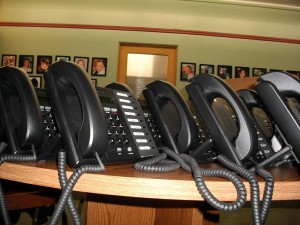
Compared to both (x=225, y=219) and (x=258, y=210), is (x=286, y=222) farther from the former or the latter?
(x=258, y=210)

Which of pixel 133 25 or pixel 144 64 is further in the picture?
pixel 144 64

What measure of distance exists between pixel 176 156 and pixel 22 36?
4058 mm

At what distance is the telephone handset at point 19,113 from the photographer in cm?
42

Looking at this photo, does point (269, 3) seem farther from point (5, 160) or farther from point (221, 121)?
point (5, 160)

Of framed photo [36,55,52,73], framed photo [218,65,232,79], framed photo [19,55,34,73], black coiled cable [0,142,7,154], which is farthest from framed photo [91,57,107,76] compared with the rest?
black coiled cable [0,142,7,154]

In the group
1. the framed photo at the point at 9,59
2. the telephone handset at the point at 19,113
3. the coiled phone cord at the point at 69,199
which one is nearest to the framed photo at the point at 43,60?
the framed photo at the point at 9,59

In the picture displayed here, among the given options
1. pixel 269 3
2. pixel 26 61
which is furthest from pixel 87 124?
pixel 269 3

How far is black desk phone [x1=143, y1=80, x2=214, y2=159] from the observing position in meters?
0.49

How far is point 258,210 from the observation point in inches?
12.1

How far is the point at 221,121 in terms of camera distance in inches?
16.6

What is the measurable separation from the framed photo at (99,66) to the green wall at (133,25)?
7 centimetres

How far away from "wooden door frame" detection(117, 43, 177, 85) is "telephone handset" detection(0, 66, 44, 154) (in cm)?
321

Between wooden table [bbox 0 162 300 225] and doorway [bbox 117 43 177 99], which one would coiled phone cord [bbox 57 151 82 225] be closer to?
wooden table [bbox 0 162 300 225]

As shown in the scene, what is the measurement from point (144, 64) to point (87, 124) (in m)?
3.48
